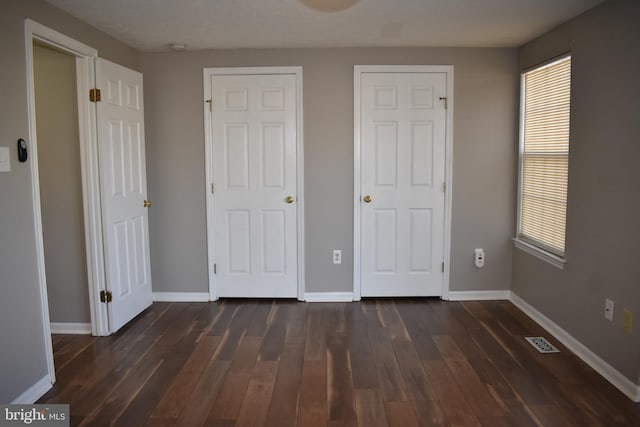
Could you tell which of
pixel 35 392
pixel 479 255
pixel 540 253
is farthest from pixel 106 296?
pixel 540 253

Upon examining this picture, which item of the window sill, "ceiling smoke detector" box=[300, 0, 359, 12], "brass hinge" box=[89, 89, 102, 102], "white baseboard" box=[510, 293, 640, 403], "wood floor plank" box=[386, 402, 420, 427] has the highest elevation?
"ceiling smoke detector" box=[300, 0, 359, 12]

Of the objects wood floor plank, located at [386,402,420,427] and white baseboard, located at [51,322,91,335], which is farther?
white baseboard, located at [51,322,91,335]

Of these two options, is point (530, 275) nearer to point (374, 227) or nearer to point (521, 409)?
point (374, 227)

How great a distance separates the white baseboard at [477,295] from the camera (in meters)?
4.14

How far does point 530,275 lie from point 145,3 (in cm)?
351

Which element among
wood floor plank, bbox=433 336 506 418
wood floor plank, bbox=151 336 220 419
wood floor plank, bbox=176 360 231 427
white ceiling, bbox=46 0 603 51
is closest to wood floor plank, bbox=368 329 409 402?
wood floor plank, bbox=433 336 506 418

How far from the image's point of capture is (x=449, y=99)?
12.9 ft

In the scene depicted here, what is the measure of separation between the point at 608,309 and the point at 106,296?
3.43m

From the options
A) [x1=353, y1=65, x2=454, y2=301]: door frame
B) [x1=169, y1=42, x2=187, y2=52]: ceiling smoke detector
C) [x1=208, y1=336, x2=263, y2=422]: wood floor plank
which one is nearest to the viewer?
[x1=208, y1=336, x2=263, y2=422]: wood floor plank

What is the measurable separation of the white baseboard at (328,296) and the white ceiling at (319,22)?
7.25 feet

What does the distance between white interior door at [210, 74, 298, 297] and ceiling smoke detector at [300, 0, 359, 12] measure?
44.0 inches

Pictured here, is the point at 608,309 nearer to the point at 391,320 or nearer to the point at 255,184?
the point at 391,320

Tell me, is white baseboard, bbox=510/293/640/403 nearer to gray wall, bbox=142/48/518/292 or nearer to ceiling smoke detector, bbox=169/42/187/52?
gray wall, bbox=142/48/518/292

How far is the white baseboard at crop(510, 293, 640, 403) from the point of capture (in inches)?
97.7
